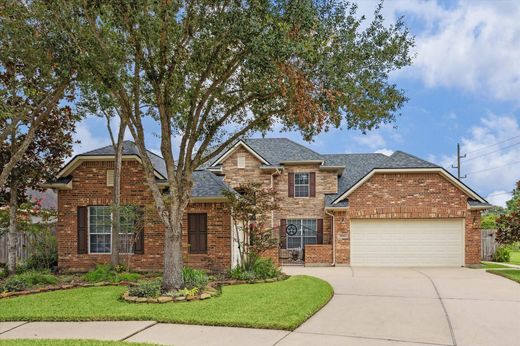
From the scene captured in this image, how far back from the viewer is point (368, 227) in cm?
1869

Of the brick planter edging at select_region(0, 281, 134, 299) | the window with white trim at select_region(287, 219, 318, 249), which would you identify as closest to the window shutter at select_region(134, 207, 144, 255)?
the brick planter edging at select_region(0, 281, 134, 299)

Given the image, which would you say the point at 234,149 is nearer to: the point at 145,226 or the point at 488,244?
the point at 145,226

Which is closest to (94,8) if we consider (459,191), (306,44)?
(306,44)

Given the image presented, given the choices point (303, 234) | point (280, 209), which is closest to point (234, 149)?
point (303, 234)

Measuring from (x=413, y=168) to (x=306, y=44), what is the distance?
11991 millimetres

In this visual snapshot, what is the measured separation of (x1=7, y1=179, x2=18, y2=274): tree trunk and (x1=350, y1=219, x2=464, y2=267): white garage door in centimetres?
1297

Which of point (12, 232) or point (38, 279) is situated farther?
point (12, 232)

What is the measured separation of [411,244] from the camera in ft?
60.5

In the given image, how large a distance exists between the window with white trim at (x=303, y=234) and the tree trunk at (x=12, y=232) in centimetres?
1241

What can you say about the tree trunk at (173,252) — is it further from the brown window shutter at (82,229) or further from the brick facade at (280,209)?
the brown window shutter at (82,229)

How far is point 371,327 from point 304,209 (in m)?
14.7

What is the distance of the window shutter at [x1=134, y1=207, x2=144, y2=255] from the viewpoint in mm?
13897

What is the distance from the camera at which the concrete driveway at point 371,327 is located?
6520mm

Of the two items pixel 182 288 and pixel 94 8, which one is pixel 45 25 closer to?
pixel 94 8
